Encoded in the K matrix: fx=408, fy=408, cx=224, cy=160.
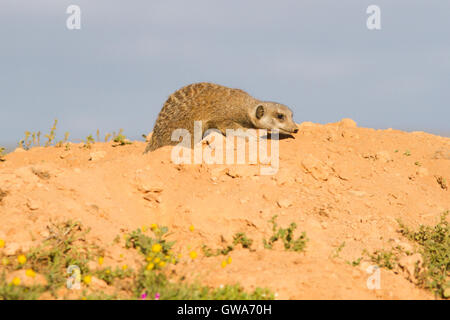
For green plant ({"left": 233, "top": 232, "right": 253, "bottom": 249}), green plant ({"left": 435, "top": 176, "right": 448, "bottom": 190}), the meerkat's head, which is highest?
the meerkat's head

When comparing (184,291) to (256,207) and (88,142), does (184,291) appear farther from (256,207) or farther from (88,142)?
(88,142)

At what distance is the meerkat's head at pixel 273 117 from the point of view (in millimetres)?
7379

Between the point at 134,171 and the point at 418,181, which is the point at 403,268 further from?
the point at 134,171

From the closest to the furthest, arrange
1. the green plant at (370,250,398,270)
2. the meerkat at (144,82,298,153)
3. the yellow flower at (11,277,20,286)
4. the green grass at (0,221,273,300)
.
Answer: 1. the yellow flower at (11,277,20,286)
2. the green grass at (0,221,273,300)
3. the green plant at (370,250,398,270)
4. the meerkat at (144,82,298,153)

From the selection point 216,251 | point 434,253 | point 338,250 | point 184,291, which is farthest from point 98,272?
point 434,253

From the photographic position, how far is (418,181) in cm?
678

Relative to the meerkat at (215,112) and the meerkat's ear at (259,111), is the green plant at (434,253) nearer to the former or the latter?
the meerkat at (215,112)

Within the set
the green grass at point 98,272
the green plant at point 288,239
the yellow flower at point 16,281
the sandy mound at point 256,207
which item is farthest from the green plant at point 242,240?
the yellow flower at point 16,281

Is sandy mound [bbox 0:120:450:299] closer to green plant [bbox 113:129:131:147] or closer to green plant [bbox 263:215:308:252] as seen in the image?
green plant [bbox 263:215:308:252]

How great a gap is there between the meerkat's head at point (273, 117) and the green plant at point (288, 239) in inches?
123

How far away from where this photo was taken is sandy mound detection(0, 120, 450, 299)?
12.8ft

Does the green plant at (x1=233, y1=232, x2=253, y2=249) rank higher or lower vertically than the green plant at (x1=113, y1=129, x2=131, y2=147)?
lower

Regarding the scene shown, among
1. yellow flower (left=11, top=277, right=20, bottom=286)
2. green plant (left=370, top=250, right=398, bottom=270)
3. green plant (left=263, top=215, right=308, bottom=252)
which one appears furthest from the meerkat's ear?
yellow flower (left=11, top=277, right=20, bottom=286)
